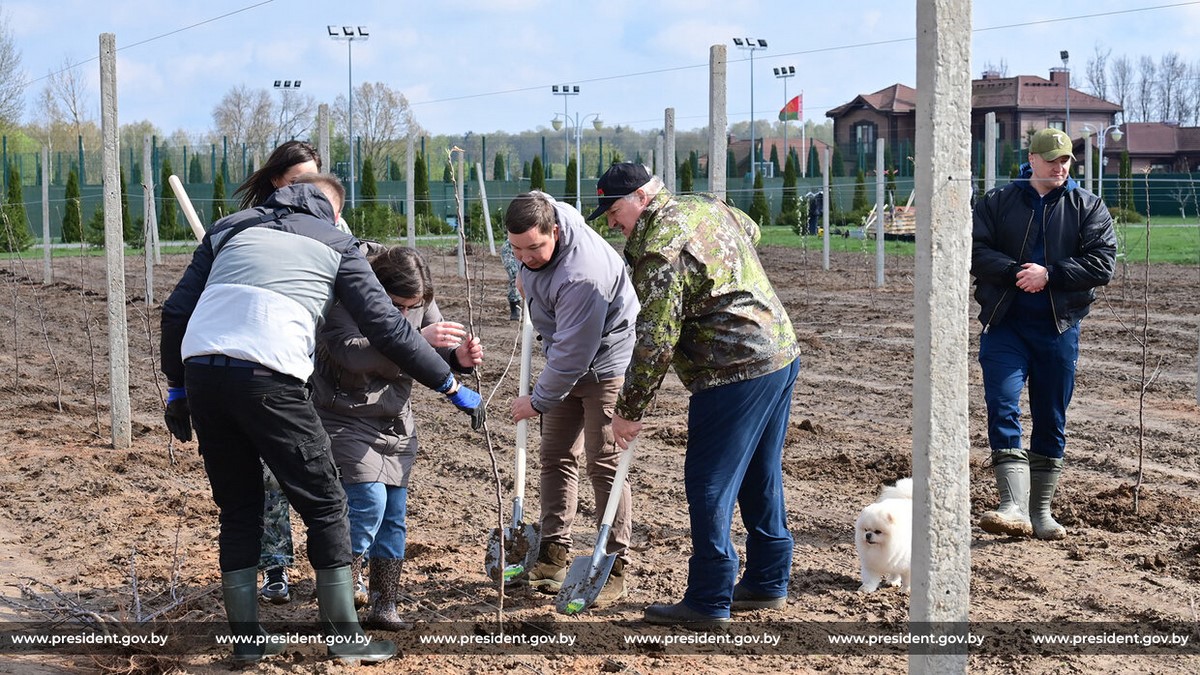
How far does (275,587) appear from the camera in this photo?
4.37 meters

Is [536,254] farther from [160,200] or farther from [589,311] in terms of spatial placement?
[160,200]

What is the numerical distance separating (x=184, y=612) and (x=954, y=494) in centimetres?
277

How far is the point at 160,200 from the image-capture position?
100 ft

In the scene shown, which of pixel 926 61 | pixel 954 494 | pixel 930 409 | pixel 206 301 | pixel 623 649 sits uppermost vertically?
pixel 926 61

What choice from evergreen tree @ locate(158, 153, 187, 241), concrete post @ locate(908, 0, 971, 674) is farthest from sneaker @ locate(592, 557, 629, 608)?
evergreen tree @ locate(158, 153, 187, 241)

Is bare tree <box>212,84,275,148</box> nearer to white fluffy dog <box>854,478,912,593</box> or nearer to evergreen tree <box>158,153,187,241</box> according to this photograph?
evergreen tree <box>158,153,187,241</box>

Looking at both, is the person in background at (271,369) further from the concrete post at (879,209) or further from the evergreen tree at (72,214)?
the evergreen tree at (72,214)

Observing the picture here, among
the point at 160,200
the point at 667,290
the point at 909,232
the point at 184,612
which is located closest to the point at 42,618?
the point at 184,612

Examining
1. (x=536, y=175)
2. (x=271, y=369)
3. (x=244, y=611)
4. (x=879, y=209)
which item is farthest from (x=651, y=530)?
(x=536, y=175)

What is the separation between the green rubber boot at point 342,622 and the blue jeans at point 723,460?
1.10m

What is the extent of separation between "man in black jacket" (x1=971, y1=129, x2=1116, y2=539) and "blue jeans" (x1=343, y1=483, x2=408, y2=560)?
2.61 m

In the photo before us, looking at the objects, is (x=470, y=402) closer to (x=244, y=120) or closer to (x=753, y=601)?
(x=753, y=601)

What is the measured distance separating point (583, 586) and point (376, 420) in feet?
3.13

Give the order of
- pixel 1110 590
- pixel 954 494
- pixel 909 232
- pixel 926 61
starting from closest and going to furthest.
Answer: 1. pixel 926 61
2. pixel 954 494
3. pixel 1110 590
4. pixel 909 232
